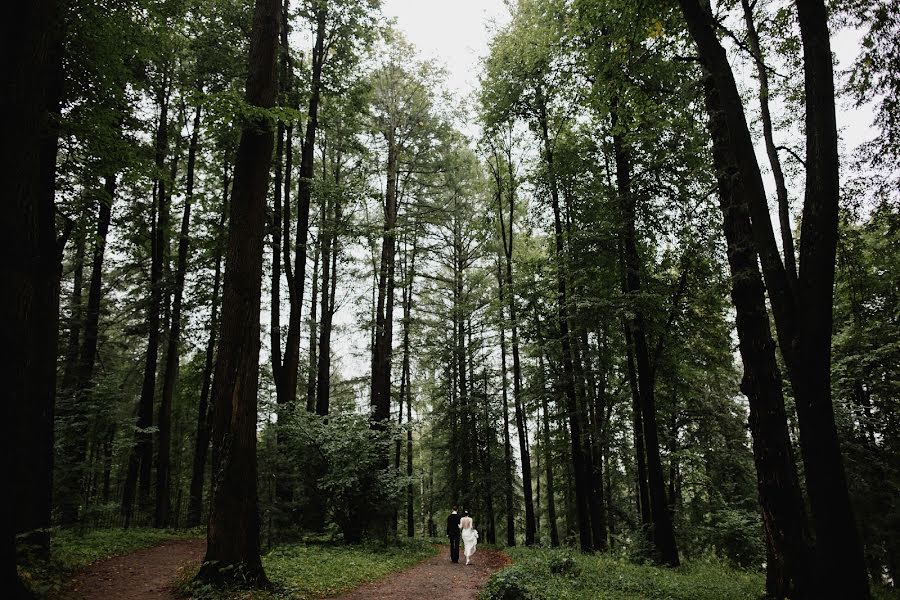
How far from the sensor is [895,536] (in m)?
10.3

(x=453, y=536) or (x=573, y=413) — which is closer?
(x=453, y=536)

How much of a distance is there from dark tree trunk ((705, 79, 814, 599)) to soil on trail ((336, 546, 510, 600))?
4689 mm

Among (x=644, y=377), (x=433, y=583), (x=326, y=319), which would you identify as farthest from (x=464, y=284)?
(x=433, y=583)

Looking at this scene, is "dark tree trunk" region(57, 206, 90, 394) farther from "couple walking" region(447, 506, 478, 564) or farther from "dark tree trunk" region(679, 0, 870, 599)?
"dark tree trunk" region(679, 0, 870, 599)

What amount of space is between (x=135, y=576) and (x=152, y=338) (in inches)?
341

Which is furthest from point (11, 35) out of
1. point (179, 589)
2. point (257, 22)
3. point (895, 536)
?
point (895, 536)

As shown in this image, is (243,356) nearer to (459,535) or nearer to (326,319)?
(459,535)

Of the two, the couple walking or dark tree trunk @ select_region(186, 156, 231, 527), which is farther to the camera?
dark tree trunk @ select_region(186, 156, 231, 527)

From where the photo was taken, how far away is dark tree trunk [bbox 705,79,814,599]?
6.13 meters

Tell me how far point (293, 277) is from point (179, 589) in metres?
9.01

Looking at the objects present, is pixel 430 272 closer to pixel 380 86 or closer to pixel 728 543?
pixel 380 86

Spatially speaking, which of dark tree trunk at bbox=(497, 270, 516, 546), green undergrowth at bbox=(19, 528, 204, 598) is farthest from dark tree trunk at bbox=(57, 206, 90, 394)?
dark tree trunk at bbox=(497, 270, 516, 546)

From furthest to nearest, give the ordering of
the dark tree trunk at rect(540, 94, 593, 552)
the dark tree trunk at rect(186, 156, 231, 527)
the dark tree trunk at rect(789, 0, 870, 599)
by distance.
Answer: the dark tree trunk at rect(186, 156, 231, 527) < the dark tree trunk at rect(540, 94, 593, 552) < the dark tree trunk at rect(789, 0, 870, 599)

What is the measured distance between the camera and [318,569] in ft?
27.9
